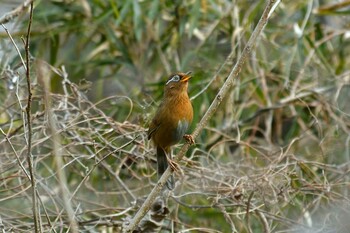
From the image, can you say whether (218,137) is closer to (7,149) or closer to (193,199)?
(193,199)

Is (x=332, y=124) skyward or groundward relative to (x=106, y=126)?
groundward

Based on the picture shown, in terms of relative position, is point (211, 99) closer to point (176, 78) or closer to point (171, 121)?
point (176, 78)

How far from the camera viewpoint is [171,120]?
5473 millimetres

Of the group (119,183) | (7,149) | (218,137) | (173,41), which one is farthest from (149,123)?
(173,41)

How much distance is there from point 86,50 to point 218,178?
3111 mm

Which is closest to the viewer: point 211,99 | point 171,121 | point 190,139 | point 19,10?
point 19,10

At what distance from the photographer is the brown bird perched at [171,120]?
214 inches

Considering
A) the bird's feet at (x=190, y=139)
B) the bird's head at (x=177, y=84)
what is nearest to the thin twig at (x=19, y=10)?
the bird's feet at (x=190, y=139)

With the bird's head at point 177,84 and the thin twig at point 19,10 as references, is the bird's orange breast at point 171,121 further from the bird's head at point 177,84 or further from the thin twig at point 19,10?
the thin twig at point 19,10

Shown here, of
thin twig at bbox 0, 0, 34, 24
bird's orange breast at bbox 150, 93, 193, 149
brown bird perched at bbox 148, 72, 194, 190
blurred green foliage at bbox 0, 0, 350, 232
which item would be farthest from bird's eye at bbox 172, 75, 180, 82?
thin twig at bbox 0, 0, 34, 24

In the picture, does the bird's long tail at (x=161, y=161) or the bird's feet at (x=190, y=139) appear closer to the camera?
the bird's feet at (x=190, y=139)

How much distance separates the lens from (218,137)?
7.11m

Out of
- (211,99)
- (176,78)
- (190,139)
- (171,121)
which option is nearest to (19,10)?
(190,139)

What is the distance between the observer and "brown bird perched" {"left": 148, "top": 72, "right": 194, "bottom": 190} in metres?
5.43
